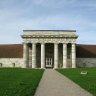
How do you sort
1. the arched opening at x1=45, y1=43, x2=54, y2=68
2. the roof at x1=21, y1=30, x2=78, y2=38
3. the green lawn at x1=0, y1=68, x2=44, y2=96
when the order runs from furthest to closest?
the arched opening at x1=45, y1=43, x2=54, y2=68, the roof at x1=21, y1=30, x2=78, y2=38, the green lawn at x1=0, y1=68, x2=44, y2=96

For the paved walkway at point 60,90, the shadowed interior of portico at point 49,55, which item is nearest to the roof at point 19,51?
the shadowed interior of portico at point 49,55

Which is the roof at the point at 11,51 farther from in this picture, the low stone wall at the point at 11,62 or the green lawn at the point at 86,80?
the green lawn at the point at 86,80

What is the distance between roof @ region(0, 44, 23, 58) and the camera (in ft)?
269

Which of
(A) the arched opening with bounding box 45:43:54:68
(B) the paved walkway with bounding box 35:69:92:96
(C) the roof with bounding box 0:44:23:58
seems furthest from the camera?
(C) the roof with bounding box 0:44:23:58

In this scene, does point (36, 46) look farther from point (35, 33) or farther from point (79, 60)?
point (79, 60)

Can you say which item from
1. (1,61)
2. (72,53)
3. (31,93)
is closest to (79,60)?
(72,53)

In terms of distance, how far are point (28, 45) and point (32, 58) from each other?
12.3 feet

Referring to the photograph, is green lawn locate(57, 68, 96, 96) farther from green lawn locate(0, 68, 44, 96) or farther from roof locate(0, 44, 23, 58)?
roof locate(0, 44, 23, 58)

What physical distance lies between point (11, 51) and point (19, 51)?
179 cm

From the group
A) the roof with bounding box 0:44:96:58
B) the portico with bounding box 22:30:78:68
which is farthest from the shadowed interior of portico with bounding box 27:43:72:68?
the roof with bounding box 0:44:96:58

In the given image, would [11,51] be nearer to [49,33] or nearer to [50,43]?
[50,43]

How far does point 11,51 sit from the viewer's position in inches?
3278

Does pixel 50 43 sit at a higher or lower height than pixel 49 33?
lower

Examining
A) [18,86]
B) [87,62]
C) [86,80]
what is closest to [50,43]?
[87,62]
